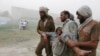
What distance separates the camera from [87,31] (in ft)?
13.4

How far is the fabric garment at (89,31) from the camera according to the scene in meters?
4.01

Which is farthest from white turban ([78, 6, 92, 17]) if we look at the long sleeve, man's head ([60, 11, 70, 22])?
man's head ([60, 11, 70, 22])

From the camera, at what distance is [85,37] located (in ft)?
13.5

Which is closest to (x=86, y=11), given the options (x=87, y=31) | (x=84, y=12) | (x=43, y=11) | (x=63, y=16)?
(x=84, y=12)

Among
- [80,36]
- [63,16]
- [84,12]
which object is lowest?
[80,36]

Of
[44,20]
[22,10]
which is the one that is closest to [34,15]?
[22,10]

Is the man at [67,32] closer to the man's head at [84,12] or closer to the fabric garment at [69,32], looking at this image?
the fabric garment at [69,32]

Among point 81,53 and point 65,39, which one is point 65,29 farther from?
point 81,53

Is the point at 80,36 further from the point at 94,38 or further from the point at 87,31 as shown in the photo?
the point at 94,38

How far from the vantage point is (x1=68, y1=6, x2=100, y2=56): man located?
4.01 metres

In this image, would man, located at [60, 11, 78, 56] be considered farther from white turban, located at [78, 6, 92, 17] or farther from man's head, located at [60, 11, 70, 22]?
white turban, located at [78, 6, 92, 17]

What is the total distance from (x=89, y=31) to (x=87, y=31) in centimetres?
4

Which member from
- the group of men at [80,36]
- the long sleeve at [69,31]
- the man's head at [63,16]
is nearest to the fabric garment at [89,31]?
the group of men at [80,36]

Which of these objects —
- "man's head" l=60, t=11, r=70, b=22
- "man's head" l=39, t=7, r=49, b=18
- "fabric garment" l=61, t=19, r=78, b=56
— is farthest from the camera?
"man's head" l=39, t=7, r=49, b=18
